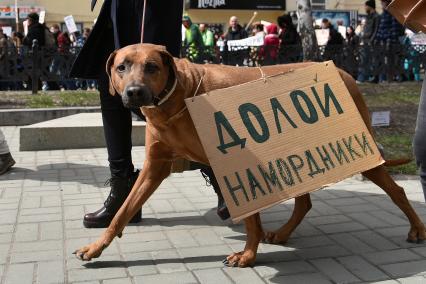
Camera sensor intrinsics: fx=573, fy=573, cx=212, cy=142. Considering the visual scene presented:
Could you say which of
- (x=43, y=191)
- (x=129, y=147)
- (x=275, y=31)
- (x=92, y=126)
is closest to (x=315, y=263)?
(x=129, y=147)

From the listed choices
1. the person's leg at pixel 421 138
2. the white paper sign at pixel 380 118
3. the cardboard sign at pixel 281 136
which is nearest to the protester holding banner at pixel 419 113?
the person's leg at pixel 421 138

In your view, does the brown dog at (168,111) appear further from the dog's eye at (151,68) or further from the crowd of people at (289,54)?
the crowd of people at (289,54)

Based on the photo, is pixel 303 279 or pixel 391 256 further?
pixel 391 256

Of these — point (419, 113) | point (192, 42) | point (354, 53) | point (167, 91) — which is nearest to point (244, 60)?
point (192, 42)

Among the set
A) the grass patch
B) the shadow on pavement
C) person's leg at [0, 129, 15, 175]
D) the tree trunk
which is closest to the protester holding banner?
the shadow on pavement

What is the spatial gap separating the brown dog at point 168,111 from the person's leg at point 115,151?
667 millimetres

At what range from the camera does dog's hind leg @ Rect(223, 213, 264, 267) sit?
3.39 metres

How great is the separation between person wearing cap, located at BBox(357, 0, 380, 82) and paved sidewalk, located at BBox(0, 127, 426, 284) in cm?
749

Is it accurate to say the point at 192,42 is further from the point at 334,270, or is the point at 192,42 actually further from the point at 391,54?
the point at 334,270

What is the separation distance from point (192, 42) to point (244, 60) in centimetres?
123

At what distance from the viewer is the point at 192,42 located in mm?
12453

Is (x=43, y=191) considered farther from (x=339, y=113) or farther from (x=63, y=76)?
(x=63, y=76)

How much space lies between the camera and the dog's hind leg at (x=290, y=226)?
3.87 m

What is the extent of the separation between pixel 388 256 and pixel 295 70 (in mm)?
1306
